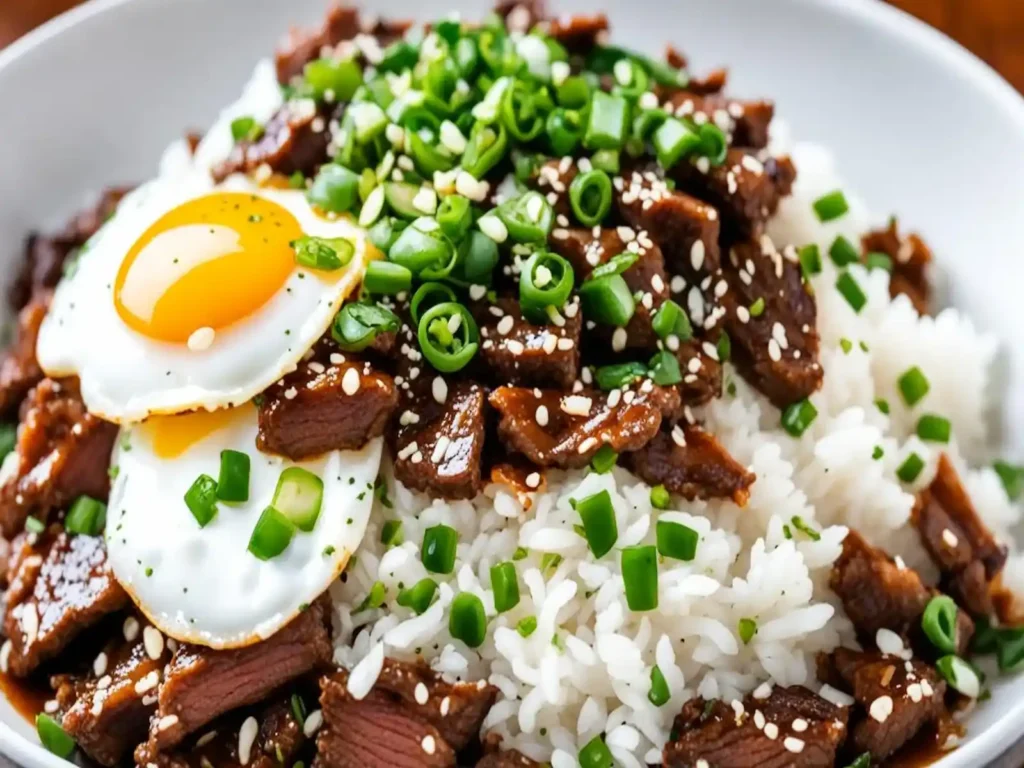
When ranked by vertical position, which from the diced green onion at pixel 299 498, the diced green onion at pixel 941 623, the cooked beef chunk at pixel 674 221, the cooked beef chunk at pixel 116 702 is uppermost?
the cooked beef chunk at pixel 674 221

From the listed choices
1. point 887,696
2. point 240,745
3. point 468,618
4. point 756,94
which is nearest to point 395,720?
point 468,618

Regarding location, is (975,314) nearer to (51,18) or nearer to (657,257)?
(657,257)

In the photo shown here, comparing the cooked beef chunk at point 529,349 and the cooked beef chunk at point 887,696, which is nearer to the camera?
the cooked beef chunk at point 887,696

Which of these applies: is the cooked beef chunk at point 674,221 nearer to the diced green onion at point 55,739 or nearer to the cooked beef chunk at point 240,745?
the cooked beef chunk at point 240,745

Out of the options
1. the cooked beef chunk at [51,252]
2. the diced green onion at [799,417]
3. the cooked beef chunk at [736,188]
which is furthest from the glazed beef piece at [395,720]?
the cooked beef chunk at [51,252]

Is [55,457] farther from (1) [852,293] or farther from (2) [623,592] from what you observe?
(1) [852,293]

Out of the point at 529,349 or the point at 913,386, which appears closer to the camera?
the point at 529,349
